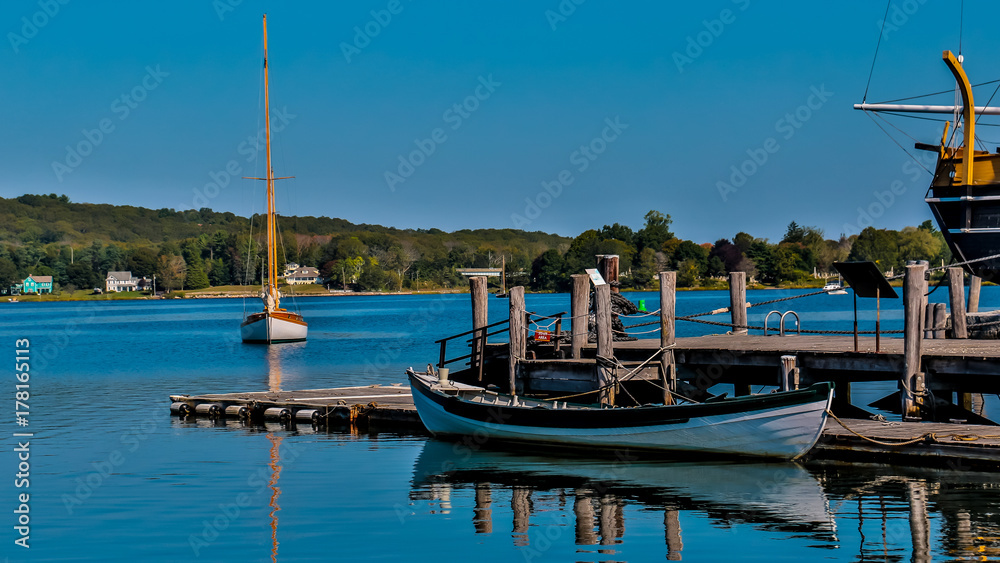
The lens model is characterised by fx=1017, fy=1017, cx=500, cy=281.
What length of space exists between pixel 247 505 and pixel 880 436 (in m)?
10.4

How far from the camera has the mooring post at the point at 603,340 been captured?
19688 mm

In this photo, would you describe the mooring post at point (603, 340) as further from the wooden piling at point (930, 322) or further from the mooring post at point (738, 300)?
the wooden piling at point (930, 322)

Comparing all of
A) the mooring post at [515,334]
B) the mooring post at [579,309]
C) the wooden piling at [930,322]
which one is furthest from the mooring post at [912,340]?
the mooring post at [515,334]

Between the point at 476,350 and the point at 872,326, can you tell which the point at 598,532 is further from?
the point at 872,326

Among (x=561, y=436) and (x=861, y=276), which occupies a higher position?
(x=861, y=276)

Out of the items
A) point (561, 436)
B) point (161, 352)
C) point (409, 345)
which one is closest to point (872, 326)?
point (409, 345)

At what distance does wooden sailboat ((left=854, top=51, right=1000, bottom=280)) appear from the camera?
33062mm

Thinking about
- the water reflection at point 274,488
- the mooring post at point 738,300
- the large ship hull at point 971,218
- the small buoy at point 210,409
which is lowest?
the water reflection at point 274,488

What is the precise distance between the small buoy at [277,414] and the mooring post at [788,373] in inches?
487

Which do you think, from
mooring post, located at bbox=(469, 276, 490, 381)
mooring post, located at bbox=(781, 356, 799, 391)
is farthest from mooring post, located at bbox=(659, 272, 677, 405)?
mooring post, located at bbox=(469, 276, 490, 381)

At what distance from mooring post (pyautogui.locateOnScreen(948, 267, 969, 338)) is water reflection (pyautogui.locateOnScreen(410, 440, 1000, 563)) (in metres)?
6.85

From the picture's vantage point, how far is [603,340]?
64.7 feet

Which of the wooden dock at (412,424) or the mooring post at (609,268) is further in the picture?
the mooring post at (609,268)

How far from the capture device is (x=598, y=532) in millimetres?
14312
